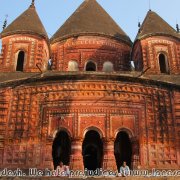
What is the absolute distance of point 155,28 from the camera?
63.3 feet

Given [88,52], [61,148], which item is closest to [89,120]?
[61,148]

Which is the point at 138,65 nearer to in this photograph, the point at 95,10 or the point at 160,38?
the point at 160,38

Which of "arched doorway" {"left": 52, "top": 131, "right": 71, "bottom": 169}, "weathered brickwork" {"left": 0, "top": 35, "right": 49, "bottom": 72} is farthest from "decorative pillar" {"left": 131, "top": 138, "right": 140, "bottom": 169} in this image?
"weathered brickwork" {"left": 0, "top": 35, "right": 49, "bottom": 72}

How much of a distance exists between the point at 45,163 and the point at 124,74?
5575 millimetres

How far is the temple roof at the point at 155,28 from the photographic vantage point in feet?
62.1

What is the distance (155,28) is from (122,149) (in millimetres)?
8482

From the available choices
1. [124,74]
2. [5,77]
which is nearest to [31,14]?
[5,77]

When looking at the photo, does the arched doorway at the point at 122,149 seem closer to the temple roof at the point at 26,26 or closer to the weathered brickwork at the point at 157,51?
the weathered brickwork at the point at 157,51

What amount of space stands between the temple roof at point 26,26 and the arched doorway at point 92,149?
752 centimetres

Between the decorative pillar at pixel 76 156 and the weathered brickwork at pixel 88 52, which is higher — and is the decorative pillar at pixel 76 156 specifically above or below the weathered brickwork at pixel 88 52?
below

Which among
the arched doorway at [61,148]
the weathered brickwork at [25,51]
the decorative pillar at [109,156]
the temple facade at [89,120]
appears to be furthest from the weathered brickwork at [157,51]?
the arched doorway at [61,148]

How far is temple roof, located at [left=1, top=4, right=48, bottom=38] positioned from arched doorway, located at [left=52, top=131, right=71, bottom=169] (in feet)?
23.4

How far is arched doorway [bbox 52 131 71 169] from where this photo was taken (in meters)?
14.5

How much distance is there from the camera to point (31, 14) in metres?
21.1
